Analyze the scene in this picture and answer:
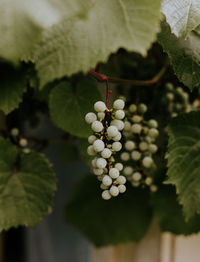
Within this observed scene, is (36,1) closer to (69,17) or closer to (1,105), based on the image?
(69,17)

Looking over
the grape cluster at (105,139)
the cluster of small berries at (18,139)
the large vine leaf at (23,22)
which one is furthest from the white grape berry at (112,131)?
the cluster of small berries at (18,139)

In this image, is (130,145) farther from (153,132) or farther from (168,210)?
(168,210)

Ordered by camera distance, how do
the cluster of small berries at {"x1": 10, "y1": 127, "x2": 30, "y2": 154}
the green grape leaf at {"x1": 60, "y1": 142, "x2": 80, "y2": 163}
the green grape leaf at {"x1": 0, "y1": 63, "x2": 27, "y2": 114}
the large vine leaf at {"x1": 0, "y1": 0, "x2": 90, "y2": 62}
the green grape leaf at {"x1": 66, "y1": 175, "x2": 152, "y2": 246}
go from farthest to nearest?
the green grape leaf at {"x1": 60, "y1": 142, "x2": 80, "y2": 163} < the green grape leaf at {"x1": 66, "y1": 175, "x2": 152, "y2": 246} < the cluster of small berries at {"x1": 10, "y1": 127, "x2": 30, "y2": 154} < the green grape leaf at {"x1": 0, "y1": 63, "x2": 27, "y2": 114} < the large vine leaf at {"x1": 0, "y1": 0, "x2": 90, "y2": 62}

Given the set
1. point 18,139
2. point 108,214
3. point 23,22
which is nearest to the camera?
point 23,22

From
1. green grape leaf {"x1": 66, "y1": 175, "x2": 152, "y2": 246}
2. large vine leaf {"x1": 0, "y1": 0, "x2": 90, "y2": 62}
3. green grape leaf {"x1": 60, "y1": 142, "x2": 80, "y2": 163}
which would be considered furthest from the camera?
green grape leaf {"x1": 60, "y1": 142, "x2": 80, "y2": 163}

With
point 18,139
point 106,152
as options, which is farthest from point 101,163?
point 18,139

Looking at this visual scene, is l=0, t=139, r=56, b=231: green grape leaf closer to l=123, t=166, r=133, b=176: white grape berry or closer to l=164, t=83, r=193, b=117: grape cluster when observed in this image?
l=123, t=166, r=133, b=176: white grape berry

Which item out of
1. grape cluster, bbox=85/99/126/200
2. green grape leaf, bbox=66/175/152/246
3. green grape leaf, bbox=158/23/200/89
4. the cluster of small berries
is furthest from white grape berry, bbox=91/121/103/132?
green grape leaf, bbox=66/175/152/246
